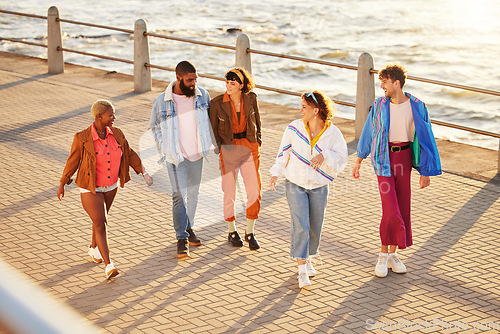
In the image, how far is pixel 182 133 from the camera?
20.9 feet

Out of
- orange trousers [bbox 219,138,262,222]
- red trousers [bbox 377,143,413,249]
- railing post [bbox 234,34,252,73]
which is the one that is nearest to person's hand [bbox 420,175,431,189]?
red trousers [bbox 377,143,413,249]

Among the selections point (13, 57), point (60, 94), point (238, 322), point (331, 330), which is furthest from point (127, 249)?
point (13, 57)

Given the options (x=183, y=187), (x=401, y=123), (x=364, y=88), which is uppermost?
(x=401, y=123)

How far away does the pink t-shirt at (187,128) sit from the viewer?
249 inches

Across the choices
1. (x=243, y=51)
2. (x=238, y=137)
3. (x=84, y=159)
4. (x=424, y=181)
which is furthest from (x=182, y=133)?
(x=243, y=51)

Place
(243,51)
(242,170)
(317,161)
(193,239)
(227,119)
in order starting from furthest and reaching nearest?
(243,51) < (193,239) < (242,170) < (227,119) < (317,161)

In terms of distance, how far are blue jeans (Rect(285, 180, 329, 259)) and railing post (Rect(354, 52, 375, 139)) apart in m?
5.14

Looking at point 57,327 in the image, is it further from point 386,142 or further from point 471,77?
point 471,77

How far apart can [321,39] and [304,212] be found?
102 feet

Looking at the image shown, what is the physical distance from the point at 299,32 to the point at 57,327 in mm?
37854

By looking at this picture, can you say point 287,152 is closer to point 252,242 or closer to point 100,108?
point 252,242

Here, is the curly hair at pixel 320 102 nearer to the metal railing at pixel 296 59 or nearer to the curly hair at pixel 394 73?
the curly hair at pixel 394 73

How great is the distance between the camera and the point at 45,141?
10555 millimetres

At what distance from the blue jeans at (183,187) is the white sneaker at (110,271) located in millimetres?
782
